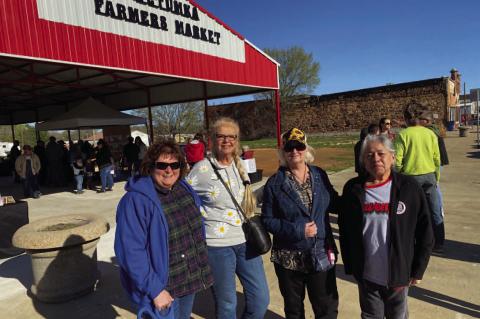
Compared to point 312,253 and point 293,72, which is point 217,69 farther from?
point 293,72

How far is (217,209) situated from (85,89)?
13450mm

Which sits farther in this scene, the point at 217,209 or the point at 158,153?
the point at 217,209

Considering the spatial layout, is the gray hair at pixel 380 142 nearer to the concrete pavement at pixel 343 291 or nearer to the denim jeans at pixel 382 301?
the denim jeans at pixel 382 301

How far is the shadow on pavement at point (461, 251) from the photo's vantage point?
13.5 ft

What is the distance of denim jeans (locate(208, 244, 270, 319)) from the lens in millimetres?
2305

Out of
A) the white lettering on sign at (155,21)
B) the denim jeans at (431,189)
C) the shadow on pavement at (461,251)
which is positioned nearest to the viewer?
the denim jeans at (431,189)

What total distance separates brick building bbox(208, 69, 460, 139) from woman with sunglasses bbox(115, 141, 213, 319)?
26.3 metres

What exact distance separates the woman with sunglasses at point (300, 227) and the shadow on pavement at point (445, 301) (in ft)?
4.91

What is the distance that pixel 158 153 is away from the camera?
2064mm

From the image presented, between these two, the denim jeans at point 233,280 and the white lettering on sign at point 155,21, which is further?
the white lettering on sign at point 155,21

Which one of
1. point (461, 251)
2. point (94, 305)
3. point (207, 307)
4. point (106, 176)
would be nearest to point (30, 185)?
point (106, 176)

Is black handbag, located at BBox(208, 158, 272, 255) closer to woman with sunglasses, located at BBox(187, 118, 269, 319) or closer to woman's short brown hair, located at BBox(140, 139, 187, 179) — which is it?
woman with sunglasses, located at BBox(187, 118, 269, 319)

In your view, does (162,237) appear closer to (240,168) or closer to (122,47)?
(240,168)

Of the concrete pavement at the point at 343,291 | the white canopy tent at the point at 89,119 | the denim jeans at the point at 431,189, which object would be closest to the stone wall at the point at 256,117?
the white canopy tent at the point at 89,119
